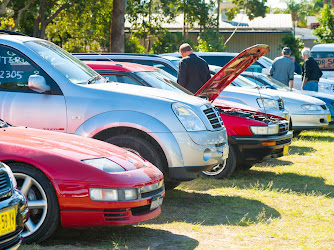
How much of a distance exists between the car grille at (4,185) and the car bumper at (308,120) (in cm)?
1054

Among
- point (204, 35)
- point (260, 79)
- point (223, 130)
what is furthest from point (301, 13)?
point (223, 130)

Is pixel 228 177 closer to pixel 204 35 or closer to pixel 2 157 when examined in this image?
pixel 2 157

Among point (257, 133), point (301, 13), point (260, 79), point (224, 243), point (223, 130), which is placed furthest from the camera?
point (301, 13)

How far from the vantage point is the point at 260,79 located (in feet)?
51.1

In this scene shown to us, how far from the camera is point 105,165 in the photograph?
18.8 ft

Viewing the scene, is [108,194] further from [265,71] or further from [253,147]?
[265,71]

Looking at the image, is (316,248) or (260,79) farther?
(260,79)

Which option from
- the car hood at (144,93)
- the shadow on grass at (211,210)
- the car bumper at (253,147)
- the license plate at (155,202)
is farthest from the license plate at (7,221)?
the car bumper at (253,147)

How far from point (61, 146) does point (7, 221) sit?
1349mm

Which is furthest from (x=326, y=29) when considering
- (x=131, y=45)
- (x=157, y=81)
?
(x=157, y=81)

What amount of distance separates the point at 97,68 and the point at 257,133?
2.41m

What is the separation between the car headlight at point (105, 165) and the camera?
18.6 feet

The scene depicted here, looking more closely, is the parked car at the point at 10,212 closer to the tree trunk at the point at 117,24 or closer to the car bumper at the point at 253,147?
the car bumper at the point at 253,147

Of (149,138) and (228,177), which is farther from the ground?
(149,138)
